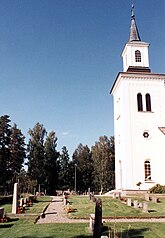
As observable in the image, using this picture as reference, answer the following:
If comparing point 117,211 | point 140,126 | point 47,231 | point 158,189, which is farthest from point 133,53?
point 47,231

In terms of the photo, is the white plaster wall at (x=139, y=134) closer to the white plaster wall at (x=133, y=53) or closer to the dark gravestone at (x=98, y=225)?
the white plaster wall at (x=133, y=53)

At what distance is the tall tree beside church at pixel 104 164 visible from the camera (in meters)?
56.9

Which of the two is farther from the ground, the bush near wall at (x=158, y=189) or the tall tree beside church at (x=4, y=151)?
the tall tree beside church at (x=4, y=151)

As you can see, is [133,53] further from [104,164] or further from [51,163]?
[51,163]

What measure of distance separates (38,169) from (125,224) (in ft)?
134

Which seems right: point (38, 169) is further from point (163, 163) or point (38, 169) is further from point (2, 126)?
point (163, 163)

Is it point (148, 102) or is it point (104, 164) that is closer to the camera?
point (148, 102)

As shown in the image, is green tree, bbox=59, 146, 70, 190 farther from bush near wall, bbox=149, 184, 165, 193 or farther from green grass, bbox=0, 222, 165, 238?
green grass, bbox=0, 222, 165, 238

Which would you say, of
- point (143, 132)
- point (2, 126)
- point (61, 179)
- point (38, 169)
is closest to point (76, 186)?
point (61, 179)

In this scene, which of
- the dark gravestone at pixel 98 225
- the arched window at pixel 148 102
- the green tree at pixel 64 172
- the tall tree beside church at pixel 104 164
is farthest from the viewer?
the green tree at pixel 64 172

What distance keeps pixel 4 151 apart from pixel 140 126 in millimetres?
22964

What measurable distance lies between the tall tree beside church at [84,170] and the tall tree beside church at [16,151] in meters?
15.8

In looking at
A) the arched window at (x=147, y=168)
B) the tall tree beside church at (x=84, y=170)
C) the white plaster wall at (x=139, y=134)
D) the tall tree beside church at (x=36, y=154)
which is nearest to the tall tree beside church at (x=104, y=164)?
the tall tree beside church at (x=84, y=170)

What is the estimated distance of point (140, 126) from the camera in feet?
102
